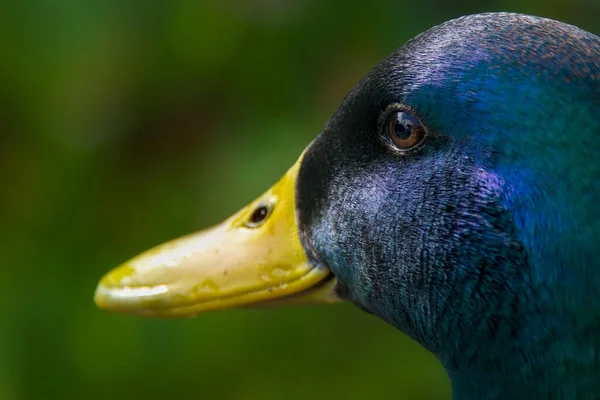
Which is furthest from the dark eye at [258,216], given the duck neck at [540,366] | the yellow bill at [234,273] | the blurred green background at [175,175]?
the blurred green background at [175,175]

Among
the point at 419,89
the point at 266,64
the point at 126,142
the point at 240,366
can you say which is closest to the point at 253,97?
the point at 266,64

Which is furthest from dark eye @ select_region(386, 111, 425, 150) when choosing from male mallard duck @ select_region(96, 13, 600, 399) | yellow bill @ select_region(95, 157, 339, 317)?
yellow bill @ select_region(95, 157, 339, 317)

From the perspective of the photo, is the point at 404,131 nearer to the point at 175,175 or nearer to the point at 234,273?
the point at 234,273

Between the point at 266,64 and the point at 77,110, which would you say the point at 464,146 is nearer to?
the point at 266,64

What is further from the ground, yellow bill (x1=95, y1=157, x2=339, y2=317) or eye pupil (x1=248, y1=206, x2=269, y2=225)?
eye pupil (x1=248, y1=206, x2=269, y2=225)

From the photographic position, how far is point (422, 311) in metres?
1.20

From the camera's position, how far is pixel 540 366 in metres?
1.07

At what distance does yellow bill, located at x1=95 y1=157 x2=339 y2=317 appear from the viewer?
1389mm

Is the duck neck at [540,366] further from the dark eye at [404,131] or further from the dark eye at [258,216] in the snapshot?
the dark eye at [258,216]

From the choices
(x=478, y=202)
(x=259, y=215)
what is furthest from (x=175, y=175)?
(x=478, y=202)

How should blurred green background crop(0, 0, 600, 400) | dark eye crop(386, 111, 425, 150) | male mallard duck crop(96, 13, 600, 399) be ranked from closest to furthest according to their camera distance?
male mallard duck crop(96, 13, 600, 399) < dark eye crop(386, 111, 425, 150) < blurred green background crop(0, 0, 600, 400)

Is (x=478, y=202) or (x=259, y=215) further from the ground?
(x=478, y=202)

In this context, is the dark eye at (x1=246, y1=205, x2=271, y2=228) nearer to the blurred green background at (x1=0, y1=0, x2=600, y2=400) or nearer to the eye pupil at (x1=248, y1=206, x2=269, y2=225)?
A: the eye pupil at (x1=248, y1=206, x2=269, y2=225)

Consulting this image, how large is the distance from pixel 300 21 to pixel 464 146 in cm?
144
